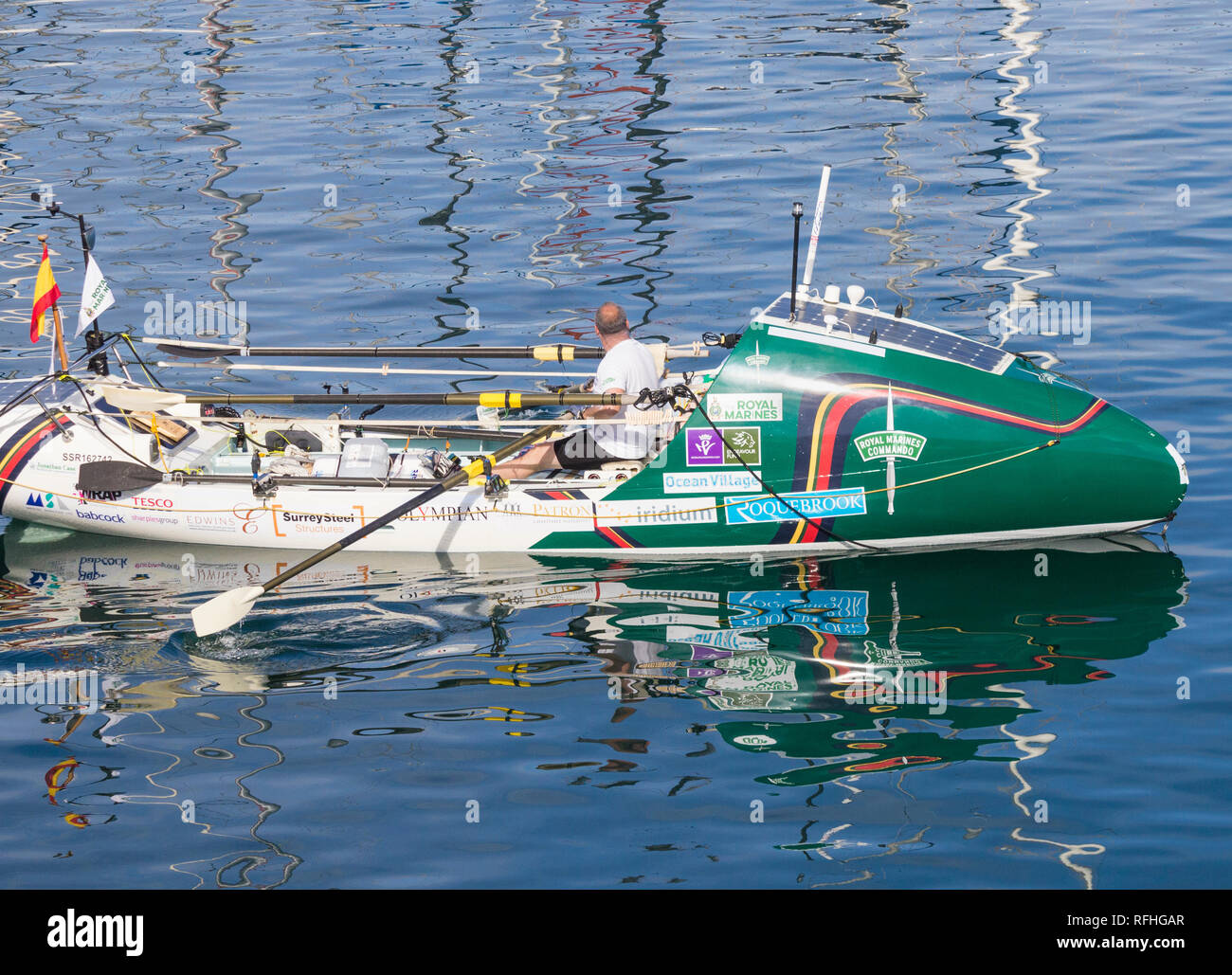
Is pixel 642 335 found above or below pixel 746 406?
above

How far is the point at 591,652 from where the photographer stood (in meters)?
10.5

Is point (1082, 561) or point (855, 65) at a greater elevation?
point (855, 65)

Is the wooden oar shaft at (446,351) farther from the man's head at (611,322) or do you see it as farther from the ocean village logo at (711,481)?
the ocean village logo at (711,481)

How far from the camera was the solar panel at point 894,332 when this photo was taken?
1122 cm

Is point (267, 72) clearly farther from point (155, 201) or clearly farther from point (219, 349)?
point (219, 349)

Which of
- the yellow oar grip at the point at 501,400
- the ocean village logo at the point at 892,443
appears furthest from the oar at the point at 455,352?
the ocean village logo at the point at 892,443

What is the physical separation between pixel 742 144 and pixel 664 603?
1236 cm

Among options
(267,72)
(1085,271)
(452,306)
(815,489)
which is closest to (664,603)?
(815,489)

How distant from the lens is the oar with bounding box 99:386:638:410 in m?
11.2

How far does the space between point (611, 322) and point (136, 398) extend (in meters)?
3.99

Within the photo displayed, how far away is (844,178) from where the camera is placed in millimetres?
20531

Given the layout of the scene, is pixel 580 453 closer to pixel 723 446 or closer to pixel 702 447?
pixel 702 447

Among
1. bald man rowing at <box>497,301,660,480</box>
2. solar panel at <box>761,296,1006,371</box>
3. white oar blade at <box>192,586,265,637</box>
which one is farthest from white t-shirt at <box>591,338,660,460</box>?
white oar blade at <box>192,586,265,637</box>

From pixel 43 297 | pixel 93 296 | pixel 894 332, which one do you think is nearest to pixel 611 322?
pixel 894 332
